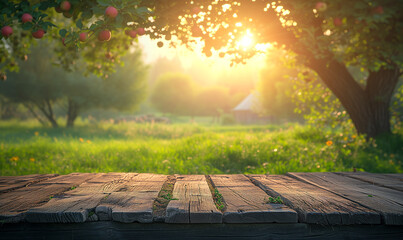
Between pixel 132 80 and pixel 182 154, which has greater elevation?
pixel 132 80

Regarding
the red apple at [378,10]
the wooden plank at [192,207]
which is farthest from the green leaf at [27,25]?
the red apple at [378,10]

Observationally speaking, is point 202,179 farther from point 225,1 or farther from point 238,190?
point 225,1

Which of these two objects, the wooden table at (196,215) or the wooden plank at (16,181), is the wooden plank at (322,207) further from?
the wooden plank at (16,181)

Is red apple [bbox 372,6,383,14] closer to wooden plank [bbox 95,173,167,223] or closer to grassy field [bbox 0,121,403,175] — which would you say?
wooden plank [bbox 95,173,167,223]

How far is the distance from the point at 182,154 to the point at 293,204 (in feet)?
16.4

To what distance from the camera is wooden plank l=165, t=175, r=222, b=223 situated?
1739 mm

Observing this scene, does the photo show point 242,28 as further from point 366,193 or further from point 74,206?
point 74,206

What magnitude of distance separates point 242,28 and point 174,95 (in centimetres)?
3847

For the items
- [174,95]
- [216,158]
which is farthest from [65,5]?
[174,95]

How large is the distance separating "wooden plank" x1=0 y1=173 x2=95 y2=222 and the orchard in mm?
1355

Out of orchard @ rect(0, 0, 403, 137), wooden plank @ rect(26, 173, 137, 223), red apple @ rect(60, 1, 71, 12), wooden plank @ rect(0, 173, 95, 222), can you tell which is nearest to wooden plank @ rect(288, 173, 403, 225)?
orchard @ rect(0, 0, 403, 137)

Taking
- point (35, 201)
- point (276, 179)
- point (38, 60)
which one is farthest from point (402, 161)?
point (38, 60)

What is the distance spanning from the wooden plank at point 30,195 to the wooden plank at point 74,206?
116mm

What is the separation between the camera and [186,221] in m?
1.74
